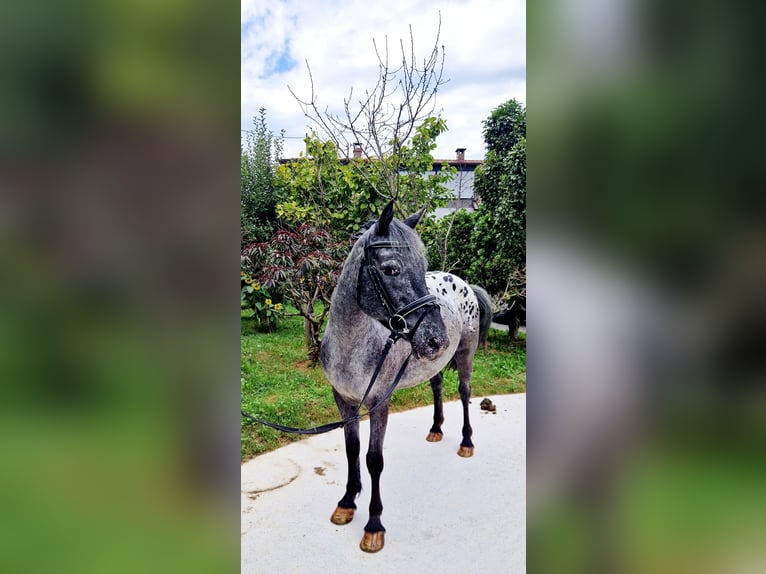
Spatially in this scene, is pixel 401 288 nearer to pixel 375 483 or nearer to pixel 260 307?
pixel 375 483

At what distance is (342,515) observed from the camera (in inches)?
107

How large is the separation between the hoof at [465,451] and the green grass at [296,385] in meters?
1.42

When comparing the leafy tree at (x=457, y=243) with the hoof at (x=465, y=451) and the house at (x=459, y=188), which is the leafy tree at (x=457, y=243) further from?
the hoof at (x=465, y=451)

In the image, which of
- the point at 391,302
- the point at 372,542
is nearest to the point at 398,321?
the point at 391,302

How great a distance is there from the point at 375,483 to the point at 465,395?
61.2 inches

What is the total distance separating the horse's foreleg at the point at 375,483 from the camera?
247 cm

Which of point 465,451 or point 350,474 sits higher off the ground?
point 350,474

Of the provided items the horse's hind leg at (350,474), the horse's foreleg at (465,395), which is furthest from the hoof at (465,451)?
the horse's hind leg at (350,474)

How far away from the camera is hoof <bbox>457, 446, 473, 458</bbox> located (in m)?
3.71

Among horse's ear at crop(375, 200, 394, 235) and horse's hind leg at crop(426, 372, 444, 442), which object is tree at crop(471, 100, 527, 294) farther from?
horse's ear at crop(375, 200, 394, 235)

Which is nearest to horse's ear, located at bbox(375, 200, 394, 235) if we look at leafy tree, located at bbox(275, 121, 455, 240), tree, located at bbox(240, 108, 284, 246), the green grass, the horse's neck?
the horse's neck
